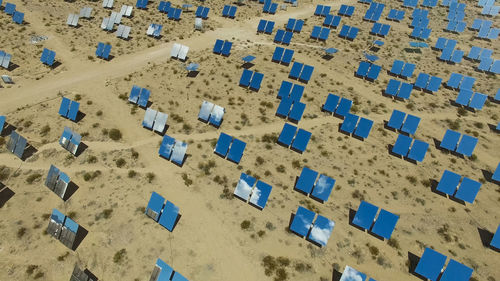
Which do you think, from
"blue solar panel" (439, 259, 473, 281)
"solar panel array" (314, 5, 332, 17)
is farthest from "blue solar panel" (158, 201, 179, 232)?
"solar panel array" (314, 5, 332, 17)

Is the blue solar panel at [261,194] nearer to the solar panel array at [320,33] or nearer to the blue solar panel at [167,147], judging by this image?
the blue solar panel at [167,147]

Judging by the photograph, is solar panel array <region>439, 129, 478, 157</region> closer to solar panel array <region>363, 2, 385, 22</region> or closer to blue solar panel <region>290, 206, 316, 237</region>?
blue solar panel <region>290, 206, 316, 237</region>

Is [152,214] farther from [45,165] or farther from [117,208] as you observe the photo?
[45,165]

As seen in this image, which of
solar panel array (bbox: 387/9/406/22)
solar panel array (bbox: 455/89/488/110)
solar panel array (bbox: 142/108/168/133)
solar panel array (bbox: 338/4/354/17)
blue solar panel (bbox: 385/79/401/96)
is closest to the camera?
solar panel array (bbox: 142/108/168/133)

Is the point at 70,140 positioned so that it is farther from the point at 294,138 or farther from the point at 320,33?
the point at 320,33

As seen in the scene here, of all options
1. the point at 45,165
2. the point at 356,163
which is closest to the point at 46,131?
the point at 45,165
